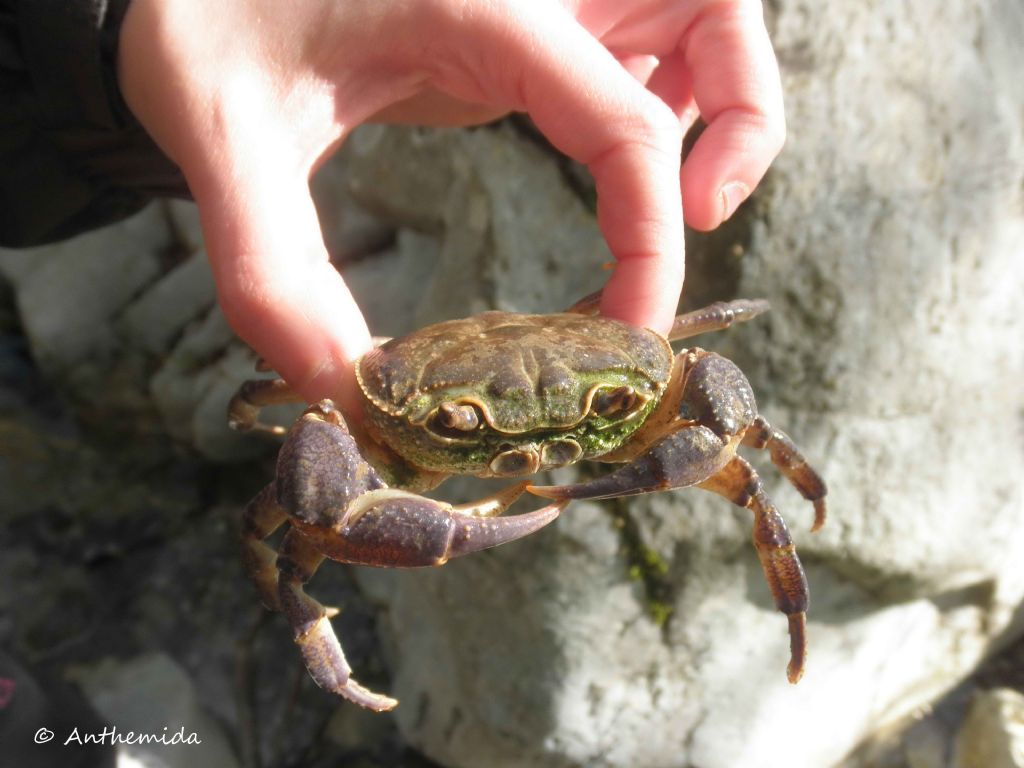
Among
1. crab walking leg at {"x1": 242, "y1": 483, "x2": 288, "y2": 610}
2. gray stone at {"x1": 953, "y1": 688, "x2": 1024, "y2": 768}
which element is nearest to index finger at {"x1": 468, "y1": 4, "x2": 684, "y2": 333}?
crab walking leg at {"x1": 242, "y1": 483, "x2": 288, "y2": 610}

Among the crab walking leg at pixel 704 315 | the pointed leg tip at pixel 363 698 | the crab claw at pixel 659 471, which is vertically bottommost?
the pointed leg tip at pixel 363 698

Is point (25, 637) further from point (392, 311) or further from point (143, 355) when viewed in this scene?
point (392, 311)

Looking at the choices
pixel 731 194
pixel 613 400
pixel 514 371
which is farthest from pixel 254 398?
pixel 731 194

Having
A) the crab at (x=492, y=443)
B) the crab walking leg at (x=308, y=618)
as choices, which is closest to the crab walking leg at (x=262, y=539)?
the crab at (x=492, y=443)

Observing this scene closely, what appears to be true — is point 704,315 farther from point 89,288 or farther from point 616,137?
point 89,288

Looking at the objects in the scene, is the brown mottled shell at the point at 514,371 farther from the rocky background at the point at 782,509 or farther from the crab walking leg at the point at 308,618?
the rocky background at the point at 782,509
